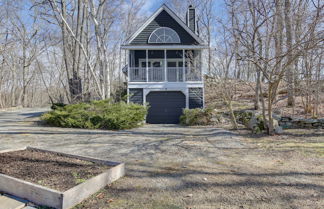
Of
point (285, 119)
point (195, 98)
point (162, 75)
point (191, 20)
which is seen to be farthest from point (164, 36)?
point (285, 119)

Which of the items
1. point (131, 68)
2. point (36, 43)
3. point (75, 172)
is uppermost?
point (36, 43)

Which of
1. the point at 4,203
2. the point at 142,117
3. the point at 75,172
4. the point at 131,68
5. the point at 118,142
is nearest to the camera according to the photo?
the point at 4,203

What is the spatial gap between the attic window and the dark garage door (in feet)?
12.1

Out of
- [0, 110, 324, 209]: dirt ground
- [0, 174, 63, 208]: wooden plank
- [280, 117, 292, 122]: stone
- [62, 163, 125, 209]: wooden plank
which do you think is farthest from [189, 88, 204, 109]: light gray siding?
[0, 174, 63, 208]: wooden plank

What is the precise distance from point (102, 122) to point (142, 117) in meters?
1.99

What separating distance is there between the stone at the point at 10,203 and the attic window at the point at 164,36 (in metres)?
12.8

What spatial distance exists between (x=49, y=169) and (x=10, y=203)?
0.73 metres

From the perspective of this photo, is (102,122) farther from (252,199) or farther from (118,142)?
(252,199)

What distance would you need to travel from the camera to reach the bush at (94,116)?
28.8 ft

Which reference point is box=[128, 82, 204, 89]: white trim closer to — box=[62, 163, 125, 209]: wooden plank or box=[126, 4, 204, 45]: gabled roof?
box=[126, 4, 204, 45]: gabled roof

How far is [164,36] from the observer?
46.3ft

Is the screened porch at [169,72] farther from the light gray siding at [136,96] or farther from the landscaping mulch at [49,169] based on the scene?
the landscaping mulch at [49,169]

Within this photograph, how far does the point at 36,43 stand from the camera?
24391mm

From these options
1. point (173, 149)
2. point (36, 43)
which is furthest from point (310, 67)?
point (36, 43)
